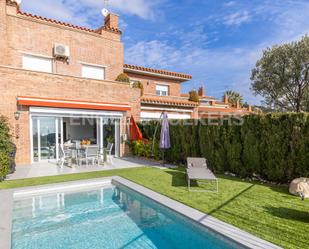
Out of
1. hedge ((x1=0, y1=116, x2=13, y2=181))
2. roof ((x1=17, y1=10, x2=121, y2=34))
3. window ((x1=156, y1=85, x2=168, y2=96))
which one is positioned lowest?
hedge ((x1=0, y1=116, x2=13, y2=181))

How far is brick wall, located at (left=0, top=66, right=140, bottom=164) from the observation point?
63.4 ft

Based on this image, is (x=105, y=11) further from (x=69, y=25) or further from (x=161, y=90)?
(x=161, y=90)

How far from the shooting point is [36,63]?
24.5 m

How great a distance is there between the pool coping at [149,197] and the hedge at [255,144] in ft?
23.6

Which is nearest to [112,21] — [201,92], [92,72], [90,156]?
[92,72]

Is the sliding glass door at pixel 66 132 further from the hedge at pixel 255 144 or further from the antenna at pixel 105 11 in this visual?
the antenna at pixel 105 11

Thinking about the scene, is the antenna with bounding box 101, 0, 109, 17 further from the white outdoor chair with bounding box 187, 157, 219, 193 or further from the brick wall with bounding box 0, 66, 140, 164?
the white outdoor chair with bounding box 187, 157, 219, 193

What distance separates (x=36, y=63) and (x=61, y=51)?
9.97 ft

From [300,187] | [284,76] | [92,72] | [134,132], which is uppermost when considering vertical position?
[284,76]

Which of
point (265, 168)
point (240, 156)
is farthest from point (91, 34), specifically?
point (265, 168)

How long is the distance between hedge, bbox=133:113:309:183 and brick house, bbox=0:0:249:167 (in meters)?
9.74

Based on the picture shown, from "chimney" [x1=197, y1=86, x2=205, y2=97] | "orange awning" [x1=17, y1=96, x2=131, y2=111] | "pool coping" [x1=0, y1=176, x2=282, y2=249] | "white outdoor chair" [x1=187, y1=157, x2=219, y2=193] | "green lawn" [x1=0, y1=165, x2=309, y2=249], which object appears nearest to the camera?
"pool coping" [x1=0, y1=176, x2=282, y2=249]

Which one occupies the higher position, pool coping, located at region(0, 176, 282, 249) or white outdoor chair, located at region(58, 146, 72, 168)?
white outdoor chair, located at region(58, 146, 72, 168)

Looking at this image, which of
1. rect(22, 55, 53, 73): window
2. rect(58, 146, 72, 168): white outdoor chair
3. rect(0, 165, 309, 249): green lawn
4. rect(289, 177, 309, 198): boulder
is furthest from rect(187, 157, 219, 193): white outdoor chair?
rect(22, 55, 53, 73): window
